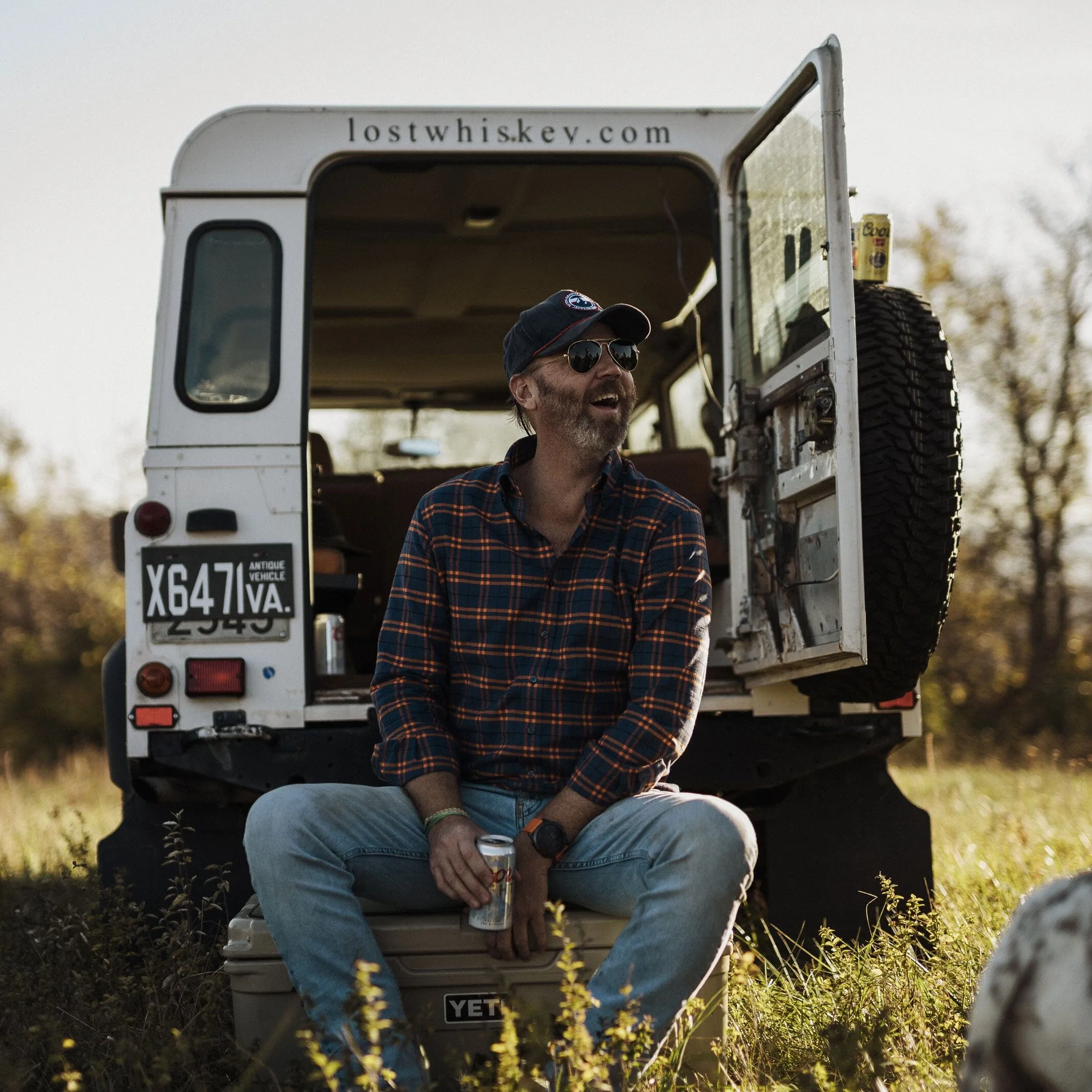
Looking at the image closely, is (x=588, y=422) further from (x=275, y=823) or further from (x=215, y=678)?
(x=215, y=678)

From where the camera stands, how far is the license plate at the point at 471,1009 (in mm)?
2955

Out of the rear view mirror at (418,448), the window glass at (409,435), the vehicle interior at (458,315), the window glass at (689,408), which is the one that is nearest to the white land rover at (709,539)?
the vehicle interior at (458,315)

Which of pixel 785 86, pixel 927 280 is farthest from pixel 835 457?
pixel 927 280

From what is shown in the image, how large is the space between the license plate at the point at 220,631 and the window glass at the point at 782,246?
5.23ft

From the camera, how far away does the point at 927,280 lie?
59.6 ft

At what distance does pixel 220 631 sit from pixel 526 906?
171 cm

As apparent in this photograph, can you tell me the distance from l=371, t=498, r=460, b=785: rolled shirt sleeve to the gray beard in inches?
14.6

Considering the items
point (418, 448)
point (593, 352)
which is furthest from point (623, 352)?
point (418, 448)

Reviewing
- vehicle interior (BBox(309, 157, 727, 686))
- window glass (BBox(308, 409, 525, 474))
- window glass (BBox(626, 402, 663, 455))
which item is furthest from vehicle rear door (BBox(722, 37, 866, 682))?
window glass (BBox(626, 402, 663, 455))

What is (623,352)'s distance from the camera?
131 inches

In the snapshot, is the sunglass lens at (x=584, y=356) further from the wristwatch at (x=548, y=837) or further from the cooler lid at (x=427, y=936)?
the cooler lid at (x=427, y=936)

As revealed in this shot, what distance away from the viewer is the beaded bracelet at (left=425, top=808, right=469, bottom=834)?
2939 mm

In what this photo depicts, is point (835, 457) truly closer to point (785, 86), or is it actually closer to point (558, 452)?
point (558, 452)

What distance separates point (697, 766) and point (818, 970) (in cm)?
73
